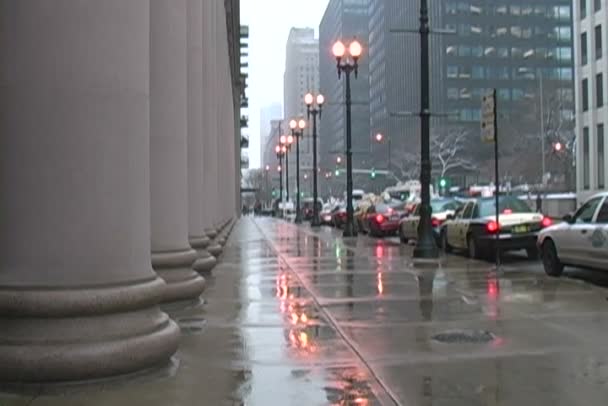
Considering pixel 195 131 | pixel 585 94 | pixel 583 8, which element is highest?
pixel 583 8

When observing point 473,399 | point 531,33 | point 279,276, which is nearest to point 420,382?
point 473,399

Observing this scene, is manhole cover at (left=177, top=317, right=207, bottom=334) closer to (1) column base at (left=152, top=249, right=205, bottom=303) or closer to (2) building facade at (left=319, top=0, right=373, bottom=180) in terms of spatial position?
(1) column base at (left=152, top=249, right=205, bottom=303)

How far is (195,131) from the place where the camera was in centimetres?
1451

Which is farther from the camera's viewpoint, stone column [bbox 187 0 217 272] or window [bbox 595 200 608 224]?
stone column [bbox 187 0 217 272]

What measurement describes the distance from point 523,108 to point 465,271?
79.8 metres

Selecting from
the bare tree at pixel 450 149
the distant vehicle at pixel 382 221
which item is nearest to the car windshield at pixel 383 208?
the distant vehicle at pixel 382 221

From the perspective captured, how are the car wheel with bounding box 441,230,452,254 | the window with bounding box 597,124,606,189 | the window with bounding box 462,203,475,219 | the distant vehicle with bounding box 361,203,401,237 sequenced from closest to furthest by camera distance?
the window with bounding box 462,203,475,219 → the car wheel with bounding box 441,230,452,254 → the distant vehicle with bounding box 361,203,401,237 → the window with bounding box 597,124,606,189

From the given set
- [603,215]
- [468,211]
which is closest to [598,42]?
[468,211]

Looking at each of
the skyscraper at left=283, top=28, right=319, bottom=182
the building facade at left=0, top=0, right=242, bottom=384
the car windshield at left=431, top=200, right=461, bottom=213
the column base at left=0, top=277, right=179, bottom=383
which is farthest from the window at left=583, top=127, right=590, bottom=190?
the column base at left=0, top=277, right=179, bottom=383

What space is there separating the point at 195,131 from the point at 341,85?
8077cm

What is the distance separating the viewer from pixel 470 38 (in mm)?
113125

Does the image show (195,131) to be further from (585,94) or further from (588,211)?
(585,94)

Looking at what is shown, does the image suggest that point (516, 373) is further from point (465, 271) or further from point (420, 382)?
point (465, 271)

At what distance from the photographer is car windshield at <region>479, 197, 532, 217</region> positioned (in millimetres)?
20172
